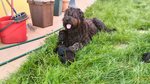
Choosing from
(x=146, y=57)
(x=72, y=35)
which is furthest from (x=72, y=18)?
(x=146, y=57)

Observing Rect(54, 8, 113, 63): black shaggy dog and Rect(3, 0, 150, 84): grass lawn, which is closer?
Rect(3, 0, 150, 84): grass lawn

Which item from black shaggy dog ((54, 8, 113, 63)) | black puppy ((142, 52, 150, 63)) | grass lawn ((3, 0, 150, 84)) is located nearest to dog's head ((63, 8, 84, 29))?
black shaggy dog ((54, 8, 113, 63))

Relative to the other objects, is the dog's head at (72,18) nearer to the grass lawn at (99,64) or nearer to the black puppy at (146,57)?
the grass lawn at (99,64)

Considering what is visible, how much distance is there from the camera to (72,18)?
11.3 feet

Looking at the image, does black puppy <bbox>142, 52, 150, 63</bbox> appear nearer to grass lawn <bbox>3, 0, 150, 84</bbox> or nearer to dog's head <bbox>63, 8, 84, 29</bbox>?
grass lawn <bbox>3, 0, 150, 84</bbox>

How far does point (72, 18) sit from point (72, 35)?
304 mm

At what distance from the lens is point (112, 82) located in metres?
2.85

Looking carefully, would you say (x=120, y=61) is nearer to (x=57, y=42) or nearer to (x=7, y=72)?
(x=57, y=42)

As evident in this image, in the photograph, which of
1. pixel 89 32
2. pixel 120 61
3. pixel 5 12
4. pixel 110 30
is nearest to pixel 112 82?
pixel 120 61

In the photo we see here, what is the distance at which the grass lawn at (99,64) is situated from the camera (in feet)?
9.44

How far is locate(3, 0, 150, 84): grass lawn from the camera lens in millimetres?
2877

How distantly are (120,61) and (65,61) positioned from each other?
656mm

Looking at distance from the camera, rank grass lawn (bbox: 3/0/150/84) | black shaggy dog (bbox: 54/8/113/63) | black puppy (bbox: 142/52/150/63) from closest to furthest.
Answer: grass lawn (bbox: 3/0/150/84) → black puppy (bbox: 142/52/150/63) → black shaggy dog (bbox: 54/8/113/63)

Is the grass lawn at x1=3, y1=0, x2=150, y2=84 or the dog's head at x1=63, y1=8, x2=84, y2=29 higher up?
the dog's head at x1=63, y1=8, x2=84, y2=29
